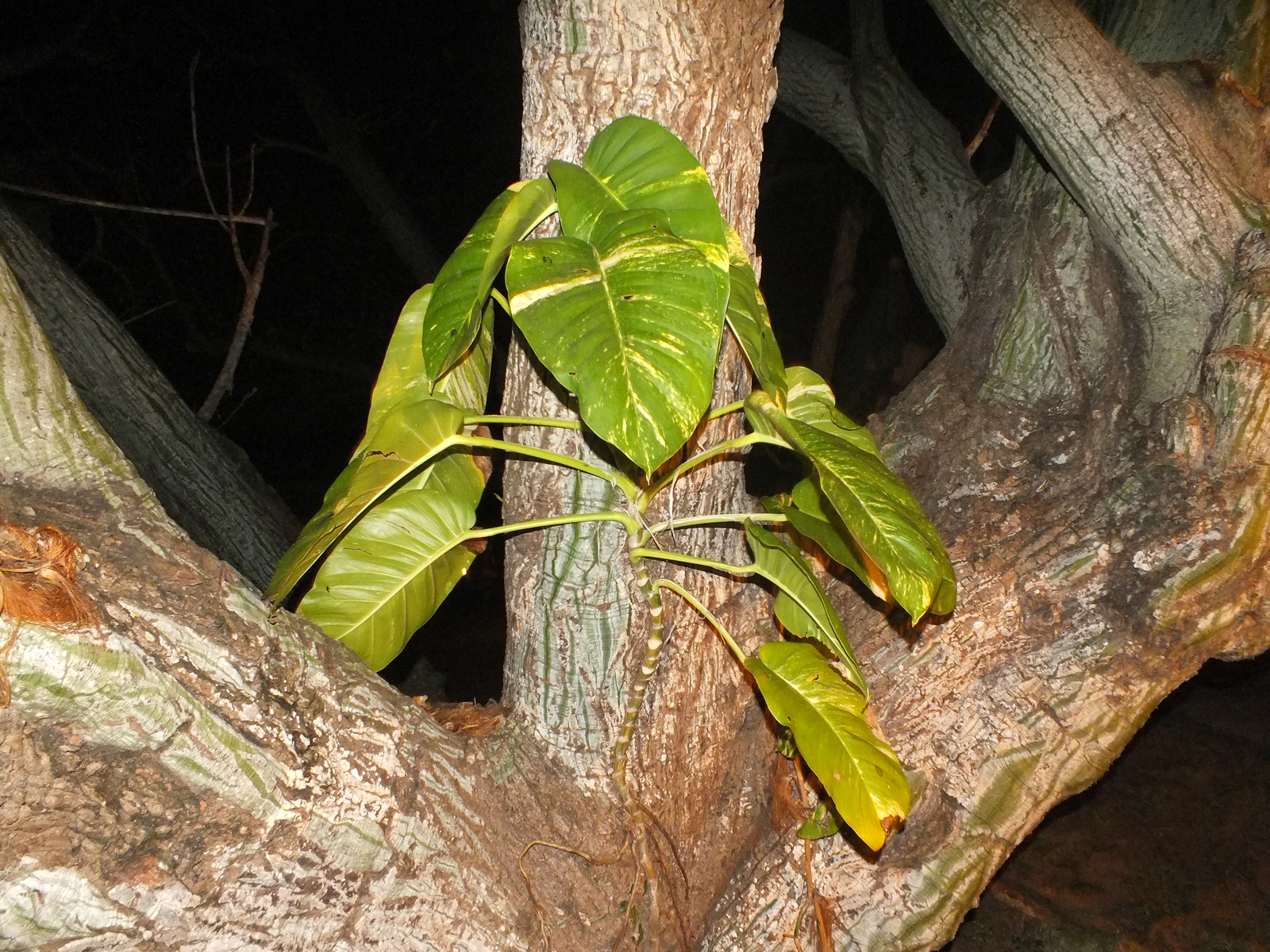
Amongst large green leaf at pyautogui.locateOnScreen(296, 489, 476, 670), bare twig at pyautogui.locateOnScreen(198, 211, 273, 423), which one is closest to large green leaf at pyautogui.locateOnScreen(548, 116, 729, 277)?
large green leaf at pyautogui.locateOnScreen(296, 489, 476, 670)

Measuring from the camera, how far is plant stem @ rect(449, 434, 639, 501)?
1.11m

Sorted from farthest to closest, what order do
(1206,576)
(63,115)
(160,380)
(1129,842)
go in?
1. (63,115)
2. (1129,842)
3. (160,380)
4. (1206,576)

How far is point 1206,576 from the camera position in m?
1.32

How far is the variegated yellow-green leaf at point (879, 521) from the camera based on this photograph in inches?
37.7

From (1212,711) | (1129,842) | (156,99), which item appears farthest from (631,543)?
(156,99)

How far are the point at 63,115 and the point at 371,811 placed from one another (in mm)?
3831

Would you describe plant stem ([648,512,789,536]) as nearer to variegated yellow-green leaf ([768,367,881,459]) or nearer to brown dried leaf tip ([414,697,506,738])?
variegated yellow-green leaf ([768,367,881,459])

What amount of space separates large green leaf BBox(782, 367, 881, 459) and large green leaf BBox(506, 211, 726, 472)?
1.38 feet

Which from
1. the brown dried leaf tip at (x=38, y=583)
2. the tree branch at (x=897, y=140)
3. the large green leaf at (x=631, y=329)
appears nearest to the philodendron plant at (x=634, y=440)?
the large green leaf at (x=631, y=329)

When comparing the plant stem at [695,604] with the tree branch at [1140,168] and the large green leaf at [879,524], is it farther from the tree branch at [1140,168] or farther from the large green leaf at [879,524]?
the tree branch at [1140,168]

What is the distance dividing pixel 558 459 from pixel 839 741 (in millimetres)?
484

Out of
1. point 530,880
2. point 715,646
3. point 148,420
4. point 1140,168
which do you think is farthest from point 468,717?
point 1140,168

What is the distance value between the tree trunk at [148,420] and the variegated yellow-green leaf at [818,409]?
1344 mm

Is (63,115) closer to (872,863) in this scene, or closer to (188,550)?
(188,550)
